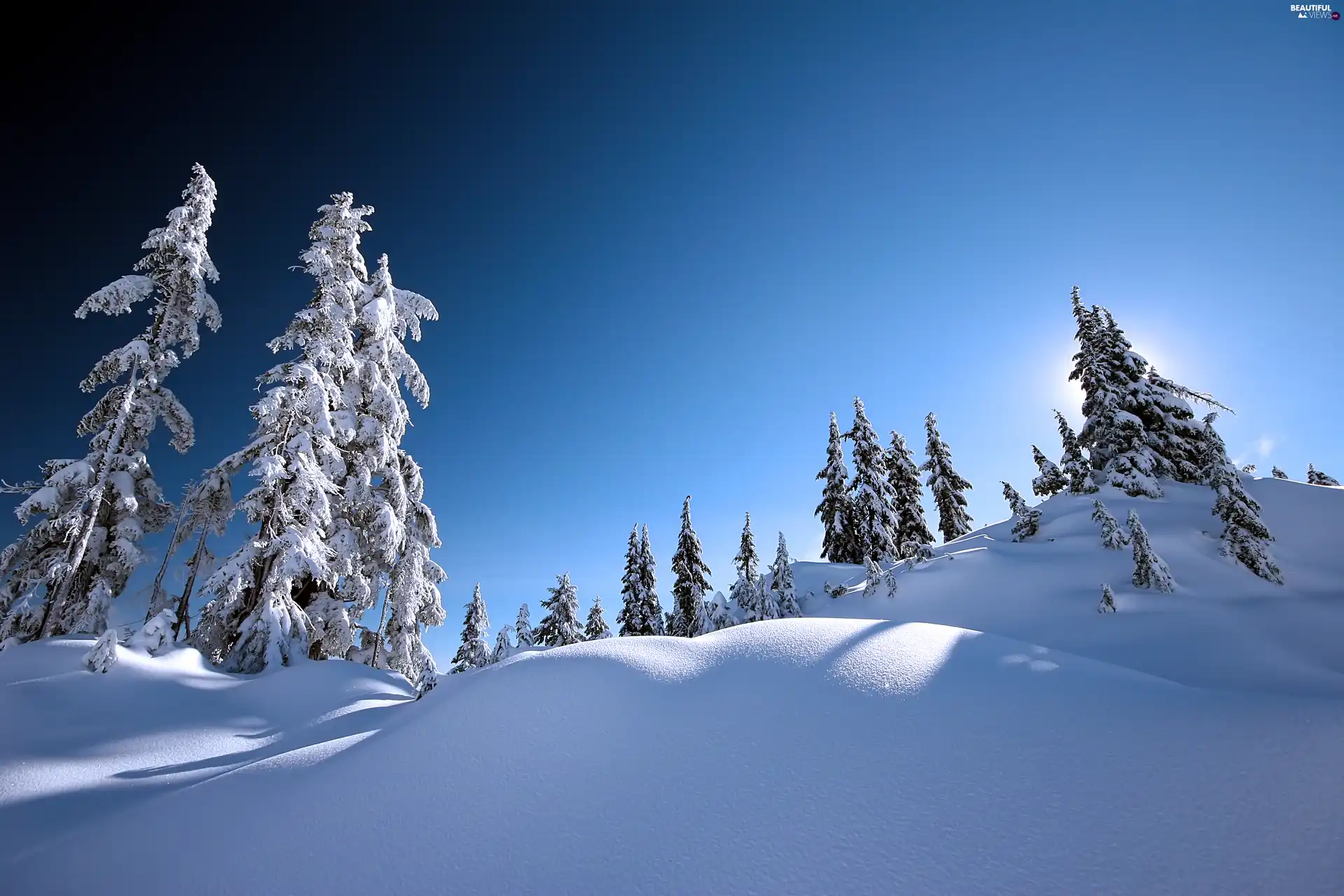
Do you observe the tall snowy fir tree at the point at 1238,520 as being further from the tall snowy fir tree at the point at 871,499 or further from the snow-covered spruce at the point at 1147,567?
the tall snowy fir tree at the point at 871,499

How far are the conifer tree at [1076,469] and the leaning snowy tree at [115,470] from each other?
2996 cm

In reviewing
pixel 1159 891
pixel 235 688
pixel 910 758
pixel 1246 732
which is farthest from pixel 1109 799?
pixel 235 688

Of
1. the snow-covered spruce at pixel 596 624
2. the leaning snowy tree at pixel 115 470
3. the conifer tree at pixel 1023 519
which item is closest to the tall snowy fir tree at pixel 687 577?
the snow-covered spruce at pixel 596 624

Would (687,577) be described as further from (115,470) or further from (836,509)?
(115,470)

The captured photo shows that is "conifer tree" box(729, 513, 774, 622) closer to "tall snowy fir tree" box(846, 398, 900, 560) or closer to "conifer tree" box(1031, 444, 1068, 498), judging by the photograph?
"tall snowy fir tree" box(846, 398, 900, 560)

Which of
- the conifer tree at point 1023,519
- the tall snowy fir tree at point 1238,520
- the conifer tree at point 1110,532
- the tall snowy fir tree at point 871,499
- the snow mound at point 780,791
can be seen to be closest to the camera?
the snow mound at point 780,791

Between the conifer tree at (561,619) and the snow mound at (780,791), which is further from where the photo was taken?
the conifer tree at (561,619)

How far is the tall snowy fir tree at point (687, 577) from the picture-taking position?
30125 mm

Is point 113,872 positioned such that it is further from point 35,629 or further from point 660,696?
point 35,629

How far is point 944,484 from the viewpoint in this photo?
31469mm

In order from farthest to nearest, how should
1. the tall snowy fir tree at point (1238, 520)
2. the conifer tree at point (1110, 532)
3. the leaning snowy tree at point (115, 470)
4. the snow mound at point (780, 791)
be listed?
the conifer tree at point (1110, 532) < the tall snowy fir tree at point (1238, 520) < the leaning snowy tree at point (115, 470) < the snow mound at point (780, 791)

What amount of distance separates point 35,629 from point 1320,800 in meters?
19.2

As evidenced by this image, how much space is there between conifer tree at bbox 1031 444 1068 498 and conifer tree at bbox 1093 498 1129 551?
31.9 ft

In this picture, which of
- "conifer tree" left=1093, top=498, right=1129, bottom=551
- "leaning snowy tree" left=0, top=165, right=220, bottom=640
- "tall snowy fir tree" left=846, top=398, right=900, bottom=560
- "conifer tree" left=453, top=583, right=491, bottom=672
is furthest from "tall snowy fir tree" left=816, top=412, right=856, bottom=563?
"leaning snowy tree" left=0, top=165, right=220, bottom=640
